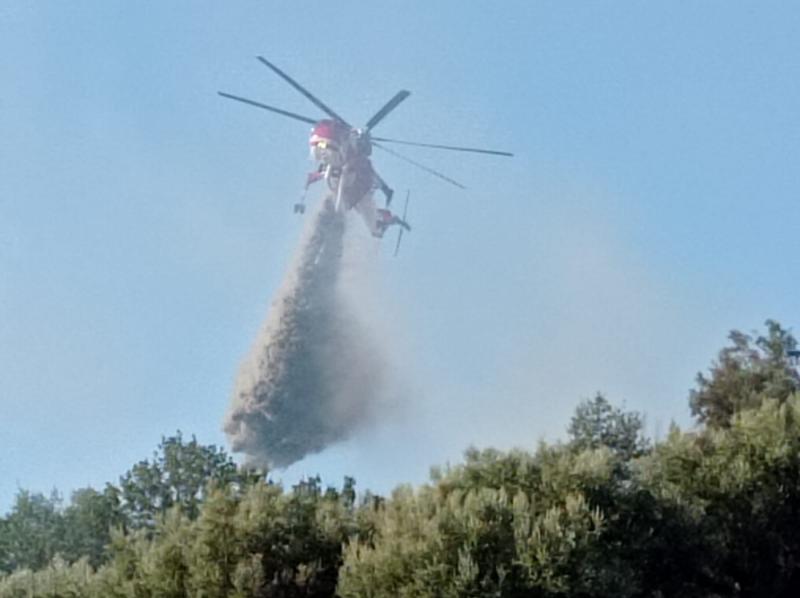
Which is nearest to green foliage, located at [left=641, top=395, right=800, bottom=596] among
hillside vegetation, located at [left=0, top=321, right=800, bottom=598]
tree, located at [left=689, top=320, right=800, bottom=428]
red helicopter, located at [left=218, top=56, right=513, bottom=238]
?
hillside vegetation, located at [left=0, top=321, right=800, bottom=598]

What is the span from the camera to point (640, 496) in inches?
1134

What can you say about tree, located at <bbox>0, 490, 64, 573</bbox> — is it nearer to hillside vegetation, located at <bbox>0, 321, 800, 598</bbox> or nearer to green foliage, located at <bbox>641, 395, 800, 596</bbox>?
hillside vegetation, located at <bbox>0, 321, 800, 598</bbox>

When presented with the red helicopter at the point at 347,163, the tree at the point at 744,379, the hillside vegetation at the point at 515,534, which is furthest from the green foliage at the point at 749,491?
the red helicopter at the point at 347,163

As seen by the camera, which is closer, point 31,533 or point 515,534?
point 515,534

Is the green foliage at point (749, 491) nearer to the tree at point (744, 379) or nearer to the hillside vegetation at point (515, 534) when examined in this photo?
the hillside vegetation at point (515, 534)

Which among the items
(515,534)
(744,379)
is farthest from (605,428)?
(515,534)

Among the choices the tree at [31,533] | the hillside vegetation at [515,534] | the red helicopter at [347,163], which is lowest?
the hillside vegetation at [515,534]

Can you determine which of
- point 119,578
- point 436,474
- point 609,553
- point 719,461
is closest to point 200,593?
point 119,578

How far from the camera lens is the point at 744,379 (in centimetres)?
Result: 5322

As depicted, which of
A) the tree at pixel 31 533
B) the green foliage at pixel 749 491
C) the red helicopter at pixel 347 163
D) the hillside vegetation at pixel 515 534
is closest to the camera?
the hillside vegetation at pixel 515 534

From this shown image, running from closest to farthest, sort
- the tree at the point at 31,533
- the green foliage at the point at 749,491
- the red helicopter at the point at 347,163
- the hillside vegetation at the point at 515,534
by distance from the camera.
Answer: the hillside vegetation at the point at 515,534 → the green foliage at the point at 749,491 → the tree at the point at 31,533 → the red helicopter at the point at 347,163

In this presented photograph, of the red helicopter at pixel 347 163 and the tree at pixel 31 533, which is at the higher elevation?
the red helicopter at pixel 347 163

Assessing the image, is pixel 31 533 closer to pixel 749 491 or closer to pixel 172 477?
pixel 172 477

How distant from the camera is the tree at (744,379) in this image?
50.8 meters
